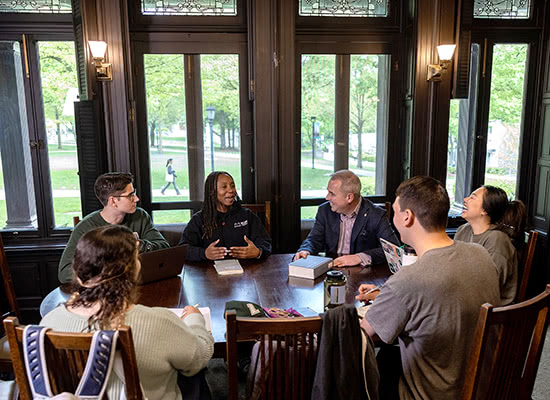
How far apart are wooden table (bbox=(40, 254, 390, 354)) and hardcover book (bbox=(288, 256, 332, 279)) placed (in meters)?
0.03

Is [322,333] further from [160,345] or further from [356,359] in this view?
[160,345]

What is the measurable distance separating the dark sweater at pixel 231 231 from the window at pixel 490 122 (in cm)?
197

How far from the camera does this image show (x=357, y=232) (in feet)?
9.45

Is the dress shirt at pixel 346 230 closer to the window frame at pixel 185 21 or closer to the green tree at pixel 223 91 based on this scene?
the green tree at pixel 223 91

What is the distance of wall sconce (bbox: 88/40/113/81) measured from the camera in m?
3.18

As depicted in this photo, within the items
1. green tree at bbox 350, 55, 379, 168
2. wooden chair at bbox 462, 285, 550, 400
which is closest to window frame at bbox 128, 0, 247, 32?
green tree at bbox 350, 55, 379, 168

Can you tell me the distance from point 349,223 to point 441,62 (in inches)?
63.3

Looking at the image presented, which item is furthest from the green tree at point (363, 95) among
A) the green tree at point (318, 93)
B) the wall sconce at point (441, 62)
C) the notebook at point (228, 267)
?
the notebook at point (228, 267)

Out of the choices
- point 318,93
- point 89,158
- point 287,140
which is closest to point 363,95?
point 318,93

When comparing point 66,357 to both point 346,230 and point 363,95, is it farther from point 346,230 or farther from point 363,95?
point 363,95

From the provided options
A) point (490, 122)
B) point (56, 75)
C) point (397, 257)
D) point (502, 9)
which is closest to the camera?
point (397, 257)

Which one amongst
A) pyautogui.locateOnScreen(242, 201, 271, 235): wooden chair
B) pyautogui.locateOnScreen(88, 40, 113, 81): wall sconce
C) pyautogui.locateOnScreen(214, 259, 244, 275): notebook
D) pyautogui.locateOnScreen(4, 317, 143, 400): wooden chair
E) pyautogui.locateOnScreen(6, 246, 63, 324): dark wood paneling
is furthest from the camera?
pyautogui.locateOnScreen(6, 246, 63, 324): dark wood paneling

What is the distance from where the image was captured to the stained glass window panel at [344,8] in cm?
371

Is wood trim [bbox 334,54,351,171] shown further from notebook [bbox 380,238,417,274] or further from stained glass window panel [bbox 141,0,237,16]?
notebook [bbox 380,238,417,274]
